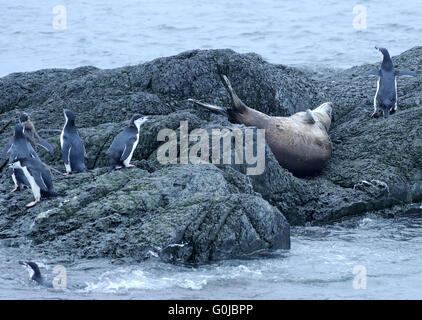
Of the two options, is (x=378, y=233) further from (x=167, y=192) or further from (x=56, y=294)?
(x=56, y=294)

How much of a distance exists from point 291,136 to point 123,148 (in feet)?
8.79

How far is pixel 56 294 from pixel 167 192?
1746mm

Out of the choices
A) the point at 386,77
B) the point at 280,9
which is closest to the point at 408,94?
the point at 386,77

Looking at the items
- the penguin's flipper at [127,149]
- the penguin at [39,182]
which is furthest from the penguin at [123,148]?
the penguin at [39,182]

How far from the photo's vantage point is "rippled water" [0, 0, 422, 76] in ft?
69.4

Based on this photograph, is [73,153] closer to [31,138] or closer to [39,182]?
[31,138]

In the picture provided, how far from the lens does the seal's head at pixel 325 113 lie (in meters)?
11.3

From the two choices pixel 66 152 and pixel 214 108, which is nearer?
pixel 66 152

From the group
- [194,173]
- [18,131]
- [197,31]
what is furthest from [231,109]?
[197,31]

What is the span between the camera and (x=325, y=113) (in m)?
11.4

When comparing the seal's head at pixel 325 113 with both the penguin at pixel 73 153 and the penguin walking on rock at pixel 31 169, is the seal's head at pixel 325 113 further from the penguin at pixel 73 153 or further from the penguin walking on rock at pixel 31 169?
the penguin walking on rock at pixel 31 169

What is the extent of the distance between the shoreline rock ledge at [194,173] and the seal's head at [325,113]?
0.62 ft

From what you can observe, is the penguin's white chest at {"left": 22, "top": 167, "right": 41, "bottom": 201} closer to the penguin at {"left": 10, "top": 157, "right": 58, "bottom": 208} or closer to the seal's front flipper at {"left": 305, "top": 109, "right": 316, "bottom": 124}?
the penguin at {"left": 10, "top": 157, "right": 58, "bottom": 208}
